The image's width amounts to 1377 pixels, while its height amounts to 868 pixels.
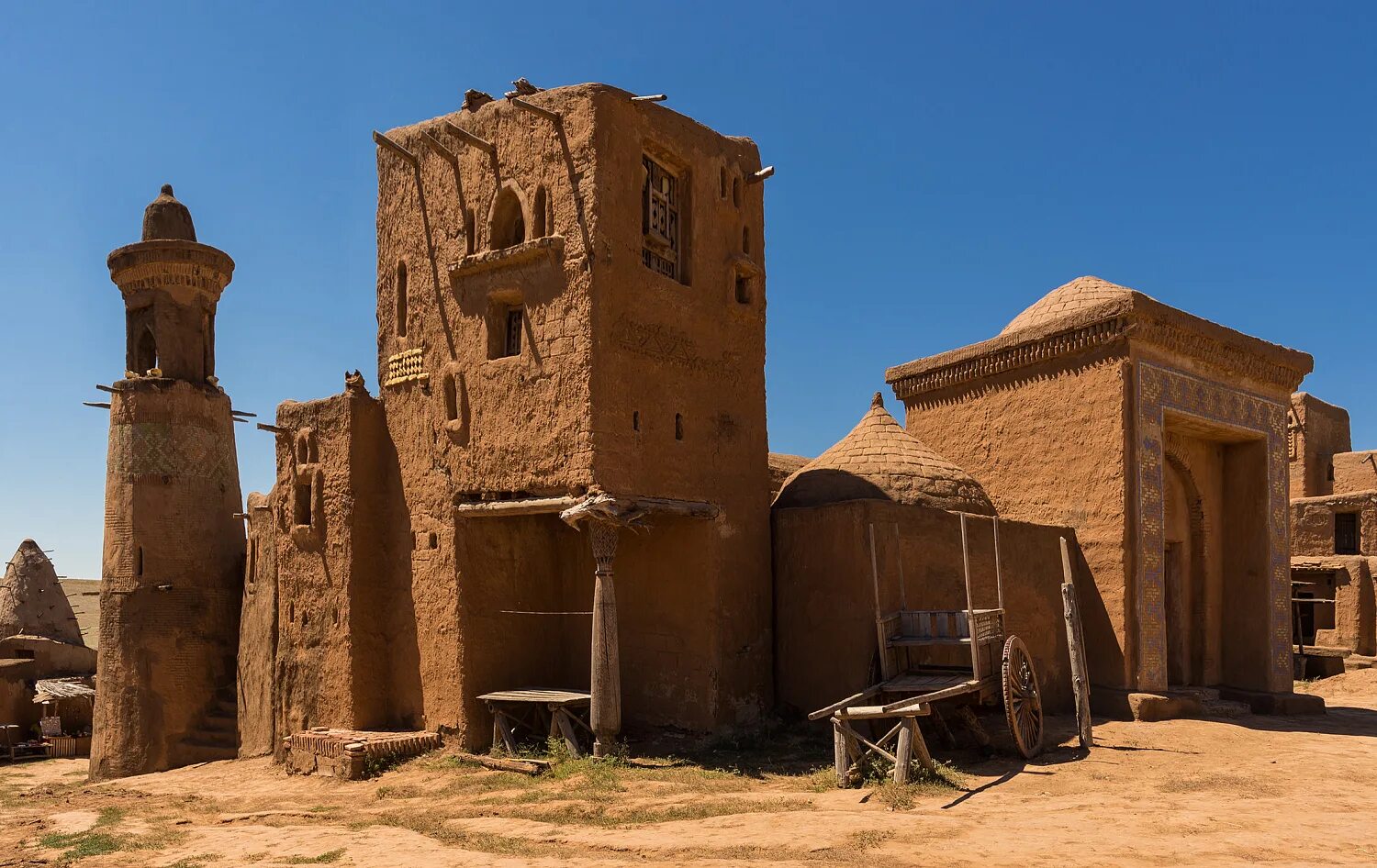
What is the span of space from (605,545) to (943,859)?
563 cm

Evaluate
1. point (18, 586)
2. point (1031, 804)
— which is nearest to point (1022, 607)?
point (1031, 804)

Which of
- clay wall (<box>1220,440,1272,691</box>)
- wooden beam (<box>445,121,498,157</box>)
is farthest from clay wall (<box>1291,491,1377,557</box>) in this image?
wooden beam (<box>445,121,498,157</box>)

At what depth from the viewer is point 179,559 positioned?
19422 millimetres

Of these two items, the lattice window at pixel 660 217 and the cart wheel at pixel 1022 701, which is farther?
the lattice window at pixel 660 217

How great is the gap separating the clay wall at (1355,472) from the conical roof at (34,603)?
33.3 metres

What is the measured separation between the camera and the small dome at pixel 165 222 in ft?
67.7

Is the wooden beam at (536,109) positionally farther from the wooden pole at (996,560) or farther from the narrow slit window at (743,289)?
the wooden pole at (996,560)

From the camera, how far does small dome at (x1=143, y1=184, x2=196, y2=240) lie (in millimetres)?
20625

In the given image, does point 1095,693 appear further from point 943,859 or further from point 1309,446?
point 1309,446

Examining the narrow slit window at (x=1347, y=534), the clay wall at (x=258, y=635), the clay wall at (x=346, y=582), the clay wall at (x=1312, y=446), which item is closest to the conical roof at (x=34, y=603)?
the clay wall at (x=258, y=635)

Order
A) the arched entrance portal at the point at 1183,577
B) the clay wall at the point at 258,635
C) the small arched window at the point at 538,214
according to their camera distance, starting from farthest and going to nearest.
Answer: the arched entrance portal at the point at 1183,577
the clay wall at the point at 258,635
the small arched window at the point at 538,214

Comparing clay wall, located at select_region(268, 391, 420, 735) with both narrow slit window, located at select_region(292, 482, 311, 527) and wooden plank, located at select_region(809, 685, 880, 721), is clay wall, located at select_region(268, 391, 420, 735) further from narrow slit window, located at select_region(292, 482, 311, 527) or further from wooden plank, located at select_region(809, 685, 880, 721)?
wooden plank, located at select_region(809, 685, 880, 721)

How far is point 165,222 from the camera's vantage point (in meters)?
20.7

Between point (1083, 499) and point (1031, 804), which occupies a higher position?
point (1083, 499)
